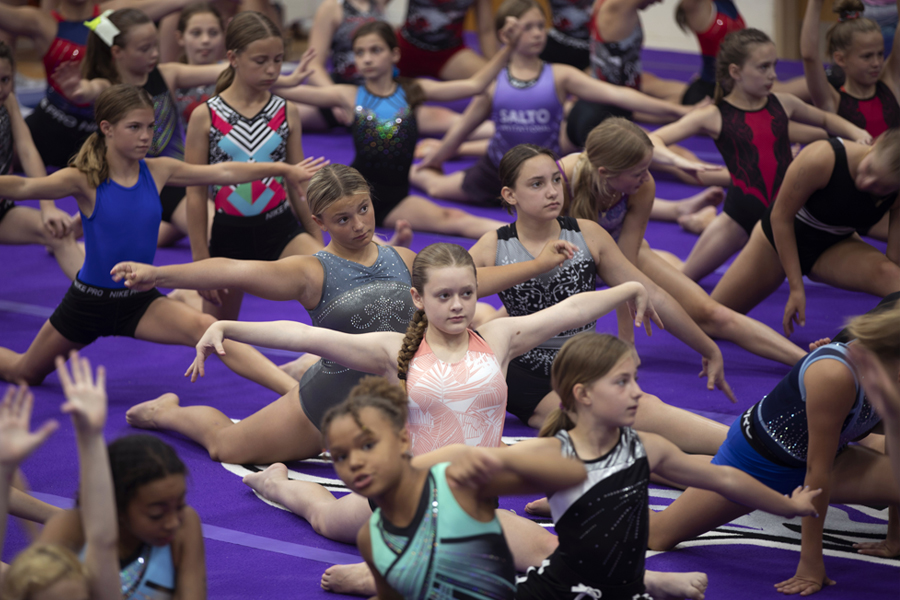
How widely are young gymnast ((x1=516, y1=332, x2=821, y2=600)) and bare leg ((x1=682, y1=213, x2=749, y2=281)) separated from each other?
103 inches

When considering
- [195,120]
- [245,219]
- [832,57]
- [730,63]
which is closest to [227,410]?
[245,219]

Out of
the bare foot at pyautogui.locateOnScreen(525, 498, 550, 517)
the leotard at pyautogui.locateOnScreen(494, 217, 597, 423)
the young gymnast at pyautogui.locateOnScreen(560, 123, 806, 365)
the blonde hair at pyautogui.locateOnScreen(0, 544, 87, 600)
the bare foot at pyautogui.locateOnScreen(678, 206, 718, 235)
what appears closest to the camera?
the blonde hair at pyautogui.locateOnScreen(0, 544, 87, 600)

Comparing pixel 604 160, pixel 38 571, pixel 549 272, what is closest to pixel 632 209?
pixel 604 160

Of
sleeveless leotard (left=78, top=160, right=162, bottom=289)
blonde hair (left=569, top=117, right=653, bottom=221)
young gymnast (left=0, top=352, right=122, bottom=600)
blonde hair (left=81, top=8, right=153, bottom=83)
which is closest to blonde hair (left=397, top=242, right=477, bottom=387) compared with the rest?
young gymnast (left=0, top=352, right=122, bottom=600)

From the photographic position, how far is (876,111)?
530 cm

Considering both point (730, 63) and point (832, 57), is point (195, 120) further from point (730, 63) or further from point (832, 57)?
point (832, 57)

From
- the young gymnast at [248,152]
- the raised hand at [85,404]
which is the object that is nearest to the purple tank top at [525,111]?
the young gymnast at [248,152]

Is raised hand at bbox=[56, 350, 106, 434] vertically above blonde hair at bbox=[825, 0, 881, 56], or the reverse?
blonde hair at bbox=[825, 0, 881, 56]

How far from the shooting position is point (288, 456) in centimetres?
341

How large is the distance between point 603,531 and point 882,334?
848 millimetres

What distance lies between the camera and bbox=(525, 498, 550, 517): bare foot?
121 inches

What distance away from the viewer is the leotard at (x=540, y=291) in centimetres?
345

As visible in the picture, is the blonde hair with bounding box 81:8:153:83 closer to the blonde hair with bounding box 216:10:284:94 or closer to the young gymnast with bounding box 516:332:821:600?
the blonde hair with bounding box 216:10:284:94

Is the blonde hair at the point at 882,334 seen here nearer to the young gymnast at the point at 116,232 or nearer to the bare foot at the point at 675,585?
the bare foot at the point at 675,585
